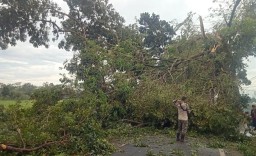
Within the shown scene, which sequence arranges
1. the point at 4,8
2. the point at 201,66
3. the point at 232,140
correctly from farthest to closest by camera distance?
the point at 4,8, the point at 201,66, the point at 232,140

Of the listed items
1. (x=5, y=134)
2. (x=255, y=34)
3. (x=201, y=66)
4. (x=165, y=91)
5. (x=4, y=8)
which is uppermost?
(x=4, y=8)

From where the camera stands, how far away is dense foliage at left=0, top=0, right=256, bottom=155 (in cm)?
856

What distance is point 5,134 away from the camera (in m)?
8.34

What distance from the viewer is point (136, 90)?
1370 centimetres

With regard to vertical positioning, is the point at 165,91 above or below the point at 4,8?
below

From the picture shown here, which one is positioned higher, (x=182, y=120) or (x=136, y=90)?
(x=136, y=90)

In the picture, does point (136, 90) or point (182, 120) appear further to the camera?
point (136, 90)

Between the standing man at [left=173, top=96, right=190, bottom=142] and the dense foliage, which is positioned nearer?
the dense foliage

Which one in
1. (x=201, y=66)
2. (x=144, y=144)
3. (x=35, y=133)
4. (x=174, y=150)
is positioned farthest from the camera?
(x=201, y=66)

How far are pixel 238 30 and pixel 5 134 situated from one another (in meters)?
11.4

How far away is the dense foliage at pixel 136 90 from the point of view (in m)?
8.56

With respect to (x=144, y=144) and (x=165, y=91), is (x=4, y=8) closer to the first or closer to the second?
(x=165, y=91)

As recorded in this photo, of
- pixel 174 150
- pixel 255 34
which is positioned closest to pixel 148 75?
pixel 255 34

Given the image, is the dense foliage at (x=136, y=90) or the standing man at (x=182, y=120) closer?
the dense foliage at (x=136, y=90)
